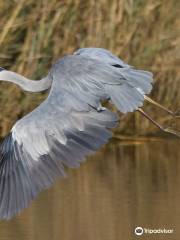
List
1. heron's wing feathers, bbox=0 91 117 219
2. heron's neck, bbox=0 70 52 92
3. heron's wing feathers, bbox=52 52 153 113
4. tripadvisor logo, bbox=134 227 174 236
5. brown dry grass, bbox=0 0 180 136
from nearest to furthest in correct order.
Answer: heron's wing feathers, bbox=0 91 117 219
heron's wing feathers, bbox=52 52 153 113
tripadvisor logo, bbox=134 227 174 236
heron's neck, bbox=0 70 52 92
brown dry grass, bbox=0 0 180 136

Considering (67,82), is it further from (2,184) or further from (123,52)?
(123,52)

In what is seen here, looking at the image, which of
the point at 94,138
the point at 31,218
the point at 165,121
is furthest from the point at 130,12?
the point at 94,138

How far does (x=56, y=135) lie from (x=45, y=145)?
0.09 metres

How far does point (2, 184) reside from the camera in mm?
6320

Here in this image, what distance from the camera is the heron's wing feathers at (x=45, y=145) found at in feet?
20.4

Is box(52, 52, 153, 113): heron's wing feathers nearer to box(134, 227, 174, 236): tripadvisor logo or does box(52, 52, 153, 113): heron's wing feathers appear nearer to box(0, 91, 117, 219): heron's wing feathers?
box(0, 91, 117, 219): heron's wing feathers

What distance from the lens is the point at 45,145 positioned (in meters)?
6.29

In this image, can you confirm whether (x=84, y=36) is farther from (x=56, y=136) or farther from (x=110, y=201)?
(x=56, y=136)

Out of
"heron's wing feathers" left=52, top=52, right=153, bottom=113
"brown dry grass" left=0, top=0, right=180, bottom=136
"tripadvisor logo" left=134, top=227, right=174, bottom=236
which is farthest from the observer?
"brown dry grass" left=0, top=0, right=180, bottom=136

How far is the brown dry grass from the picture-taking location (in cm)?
966

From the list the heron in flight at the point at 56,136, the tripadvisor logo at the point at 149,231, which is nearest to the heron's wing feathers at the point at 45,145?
the heron in flight at the point at 56,136

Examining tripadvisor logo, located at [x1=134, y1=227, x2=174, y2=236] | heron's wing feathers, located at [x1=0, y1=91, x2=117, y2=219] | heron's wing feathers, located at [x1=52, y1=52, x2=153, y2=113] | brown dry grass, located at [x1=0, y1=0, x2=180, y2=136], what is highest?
brown dry grass, located at [x1=0, y1=0, x2=180, y2=136]

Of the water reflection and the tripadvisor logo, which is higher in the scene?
the water reflection

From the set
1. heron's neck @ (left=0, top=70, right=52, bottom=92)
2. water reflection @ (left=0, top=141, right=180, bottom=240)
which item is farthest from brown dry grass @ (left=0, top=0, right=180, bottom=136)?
heron's neck @ (left=0, top=70, right=52, bottom=92)
